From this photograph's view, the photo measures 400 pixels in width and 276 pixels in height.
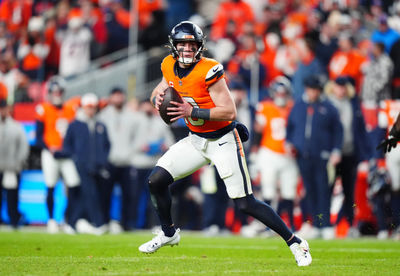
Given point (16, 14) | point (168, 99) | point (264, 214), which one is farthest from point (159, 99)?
point (16, 14)

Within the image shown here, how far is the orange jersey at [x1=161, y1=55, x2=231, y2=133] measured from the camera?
7.19 meters

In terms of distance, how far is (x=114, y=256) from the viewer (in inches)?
321

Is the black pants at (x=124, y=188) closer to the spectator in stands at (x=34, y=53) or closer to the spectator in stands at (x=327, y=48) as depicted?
the spectator in stands at (x=327, y=48)

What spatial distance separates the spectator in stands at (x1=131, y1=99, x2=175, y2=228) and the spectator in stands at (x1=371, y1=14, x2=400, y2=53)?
12.7 ft

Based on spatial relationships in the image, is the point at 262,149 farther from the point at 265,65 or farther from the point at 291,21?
the point at 291,21

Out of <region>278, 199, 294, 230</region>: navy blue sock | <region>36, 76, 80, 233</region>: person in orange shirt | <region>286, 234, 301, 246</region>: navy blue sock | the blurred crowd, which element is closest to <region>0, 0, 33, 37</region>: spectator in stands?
the blurred crowd

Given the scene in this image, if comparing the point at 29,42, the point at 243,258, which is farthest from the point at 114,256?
the point at 29,42

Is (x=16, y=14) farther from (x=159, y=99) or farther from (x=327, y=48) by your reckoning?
(x=159, y=99)

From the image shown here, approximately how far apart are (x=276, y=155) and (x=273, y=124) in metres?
0.48

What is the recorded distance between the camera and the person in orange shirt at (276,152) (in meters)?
12.8

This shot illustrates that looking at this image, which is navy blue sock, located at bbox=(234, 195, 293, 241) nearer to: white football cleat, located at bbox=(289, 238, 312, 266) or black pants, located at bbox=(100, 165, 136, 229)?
white football cleat, located at bbox=(289, 238, 312, 266)

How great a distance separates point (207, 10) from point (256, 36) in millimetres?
3607

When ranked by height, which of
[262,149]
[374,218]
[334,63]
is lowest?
[374,218]

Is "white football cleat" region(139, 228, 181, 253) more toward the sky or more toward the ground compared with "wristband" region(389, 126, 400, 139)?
more toward the ground
